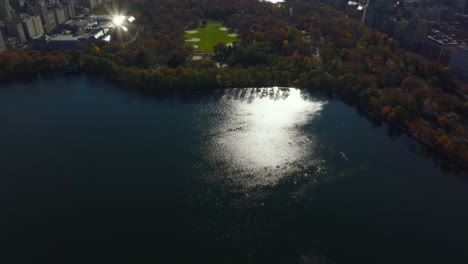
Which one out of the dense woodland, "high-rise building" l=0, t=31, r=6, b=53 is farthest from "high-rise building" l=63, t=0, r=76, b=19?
"high-rise building" l=0, t=31, r=6, b=53

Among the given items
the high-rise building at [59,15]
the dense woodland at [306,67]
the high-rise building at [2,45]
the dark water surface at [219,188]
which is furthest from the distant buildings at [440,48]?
the high-rise building at [59,15]

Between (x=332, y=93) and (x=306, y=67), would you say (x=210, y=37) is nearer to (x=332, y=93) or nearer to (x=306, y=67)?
(x=306, y=67)

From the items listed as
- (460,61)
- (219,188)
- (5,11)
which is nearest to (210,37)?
(5,11)

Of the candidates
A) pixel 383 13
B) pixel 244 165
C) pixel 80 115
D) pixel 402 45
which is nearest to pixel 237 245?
pixel 244 165

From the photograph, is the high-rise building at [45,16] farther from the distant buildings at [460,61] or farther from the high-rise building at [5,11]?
the distant buildings at [460,61]

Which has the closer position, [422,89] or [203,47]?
[422,89]

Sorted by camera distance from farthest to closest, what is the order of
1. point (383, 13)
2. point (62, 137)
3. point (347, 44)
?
point (383, 13) < point (347, 44) < point (62, 137)

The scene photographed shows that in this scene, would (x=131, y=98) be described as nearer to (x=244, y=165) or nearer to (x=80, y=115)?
(x=80, y=115)
